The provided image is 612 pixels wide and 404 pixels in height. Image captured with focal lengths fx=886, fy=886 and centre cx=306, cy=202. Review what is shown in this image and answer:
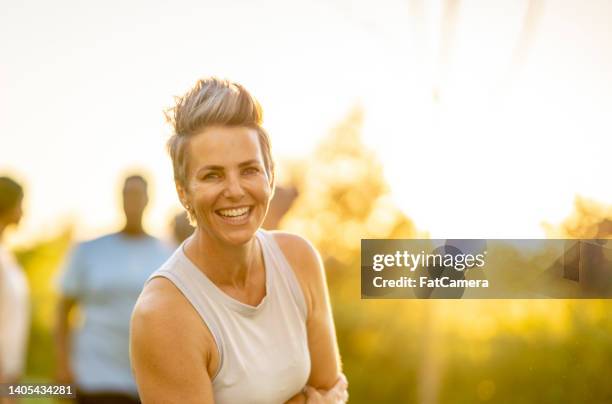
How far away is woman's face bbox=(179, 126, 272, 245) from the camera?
1.44 metres

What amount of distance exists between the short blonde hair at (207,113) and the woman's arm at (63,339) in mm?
1668

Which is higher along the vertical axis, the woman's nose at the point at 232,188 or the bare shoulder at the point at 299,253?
the woman's nose at the point at 232,188

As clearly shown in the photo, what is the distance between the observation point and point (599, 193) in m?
3.28

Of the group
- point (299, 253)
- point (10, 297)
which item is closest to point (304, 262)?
point (299, 253)

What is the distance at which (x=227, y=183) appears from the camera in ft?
4.79

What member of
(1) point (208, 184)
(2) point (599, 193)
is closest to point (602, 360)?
(2) point (599, 193)

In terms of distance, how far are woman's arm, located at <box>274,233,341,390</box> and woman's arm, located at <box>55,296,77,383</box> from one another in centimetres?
152

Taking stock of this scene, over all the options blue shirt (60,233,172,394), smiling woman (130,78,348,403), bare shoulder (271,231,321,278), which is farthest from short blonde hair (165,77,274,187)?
blue shirt (60,233,172,394)

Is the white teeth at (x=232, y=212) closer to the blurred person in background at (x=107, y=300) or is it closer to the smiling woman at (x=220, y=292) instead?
the smiling woman at (x=220, y=292)

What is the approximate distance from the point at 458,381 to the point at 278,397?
9.23 feet

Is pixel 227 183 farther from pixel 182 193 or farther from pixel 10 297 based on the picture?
pixel 10 297

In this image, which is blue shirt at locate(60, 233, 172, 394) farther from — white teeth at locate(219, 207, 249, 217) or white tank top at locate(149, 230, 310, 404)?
white teeth at locate(219, 207, 249, 217)
